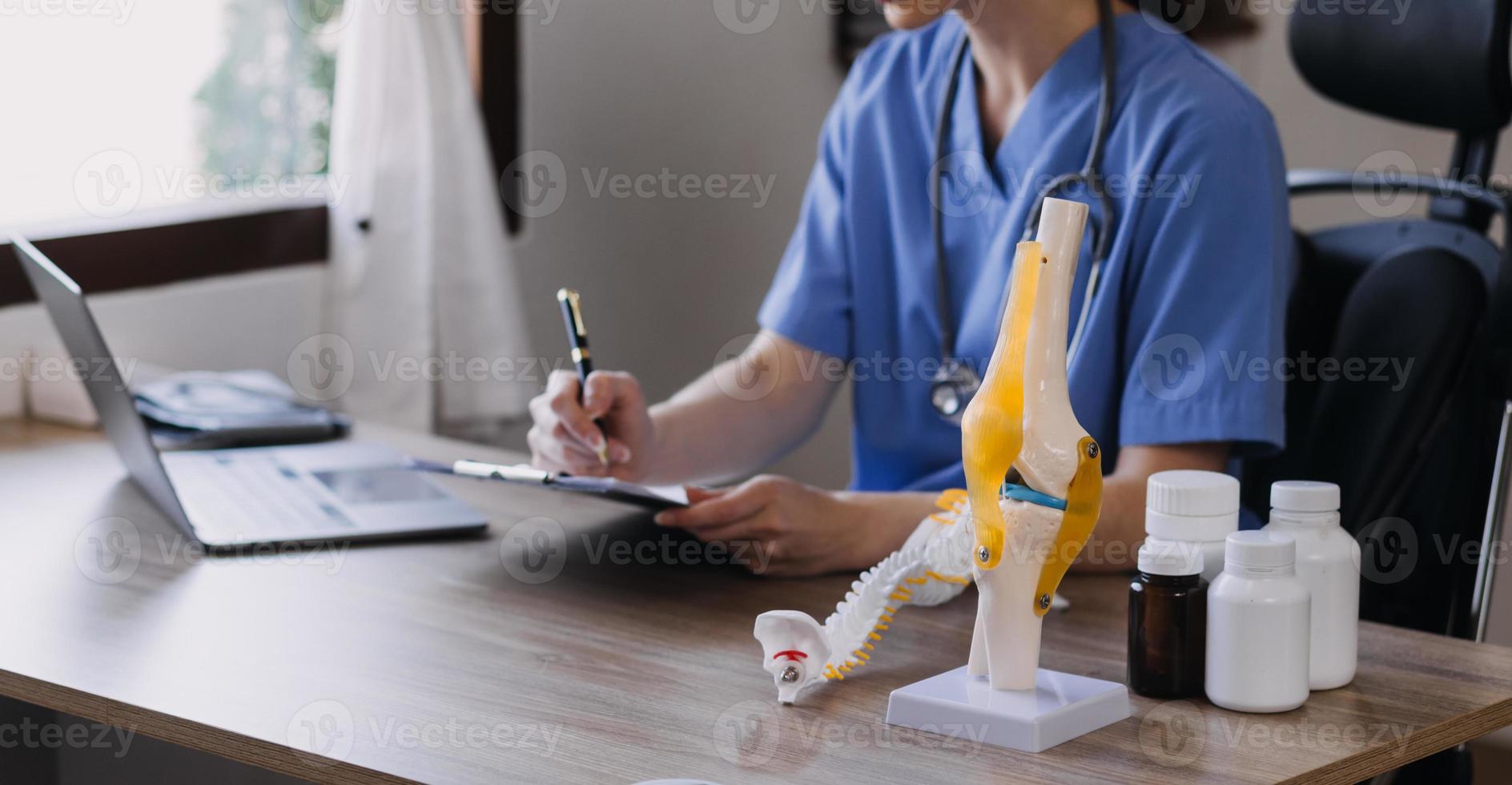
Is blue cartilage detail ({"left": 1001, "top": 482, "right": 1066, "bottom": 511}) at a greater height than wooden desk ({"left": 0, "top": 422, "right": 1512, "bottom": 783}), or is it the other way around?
blue cartilage detail ({"left": 1001, "top": 482, "right": 1066, "bottom": 511})

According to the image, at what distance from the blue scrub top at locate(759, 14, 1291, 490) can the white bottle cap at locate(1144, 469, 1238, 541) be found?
0.34 meters

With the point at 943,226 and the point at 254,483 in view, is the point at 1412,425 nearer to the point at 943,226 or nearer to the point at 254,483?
the point at 943,226

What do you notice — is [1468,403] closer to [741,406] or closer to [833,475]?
[741,406]

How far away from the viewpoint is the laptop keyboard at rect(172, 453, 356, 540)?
1289 mm

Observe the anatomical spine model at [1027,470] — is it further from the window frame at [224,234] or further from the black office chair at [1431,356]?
the window frame at [224,234]

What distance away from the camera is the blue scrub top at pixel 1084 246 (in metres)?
1.29

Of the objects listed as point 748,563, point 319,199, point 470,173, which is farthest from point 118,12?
point 748,563

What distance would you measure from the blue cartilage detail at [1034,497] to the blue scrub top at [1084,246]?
1.43 ft

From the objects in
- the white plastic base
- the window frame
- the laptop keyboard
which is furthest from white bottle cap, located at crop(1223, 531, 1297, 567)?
the window frame

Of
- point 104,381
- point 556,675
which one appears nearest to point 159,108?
point 104,381

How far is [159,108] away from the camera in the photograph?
2053mm

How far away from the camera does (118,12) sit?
197 centimetres

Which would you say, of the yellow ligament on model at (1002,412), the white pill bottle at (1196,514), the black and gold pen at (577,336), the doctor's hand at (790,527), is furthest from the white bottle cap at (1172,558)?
the black and gold pen at (577,336)

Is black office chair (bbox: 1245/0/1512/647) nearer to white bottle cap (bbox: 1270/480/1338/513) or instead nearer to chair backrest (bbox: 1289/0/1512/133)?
chair backrest (bbox: 1289/0/1512/133)
